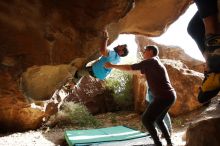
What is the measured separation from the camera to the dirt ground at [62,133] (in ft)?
25.0

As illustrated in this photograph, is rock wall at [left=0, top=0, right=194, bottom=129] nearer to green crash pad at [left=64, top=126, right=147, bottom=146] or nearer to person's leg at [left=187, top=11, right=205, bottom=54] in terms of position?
person's leg at [left=187, top=11, right=205, bottom=54]

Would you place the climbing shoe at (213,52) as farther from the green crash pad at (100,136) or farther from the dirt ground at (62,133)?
the green crash pad at (100,136)

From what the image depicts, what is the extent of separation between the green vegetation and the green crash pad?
407cm

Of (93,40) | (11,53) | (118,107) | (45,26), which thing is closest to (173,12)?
(93,40)

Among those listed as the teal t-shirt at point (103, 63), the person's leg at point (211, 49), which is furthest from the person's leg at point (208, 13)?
the teal t-shirt at point (103, 63)

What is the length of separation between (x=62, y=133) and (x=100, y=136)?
2072 mm

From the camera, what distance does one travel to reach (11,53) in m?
4.52

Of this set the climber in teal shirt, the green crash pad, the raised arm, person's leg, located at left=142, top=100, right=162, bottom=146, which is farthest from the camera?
the green crash pad

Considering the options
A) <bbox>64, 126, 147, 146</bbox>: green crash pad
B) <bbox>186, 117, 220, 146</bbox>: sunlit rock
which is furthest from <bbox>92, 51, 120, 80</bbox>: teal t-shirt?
<bbox>186, 117, 220, 146</bbox>: sunlit rock

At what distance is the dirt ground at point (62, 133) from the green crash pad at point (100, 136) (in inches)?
18.1

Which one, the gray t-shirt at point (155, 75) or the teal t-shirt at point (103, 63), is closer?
the gray t-shirt at point (155, 75)

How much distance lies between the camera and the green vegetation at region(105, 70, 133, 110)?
12.3m

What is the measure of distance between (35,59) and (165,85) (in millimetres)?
2104

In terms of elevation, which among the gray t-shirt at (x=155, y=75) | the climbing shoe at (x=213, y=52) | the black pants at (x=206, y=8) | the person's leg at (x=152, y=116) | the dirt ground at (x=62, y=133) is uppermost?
the black pants at (x=206, y=8)
